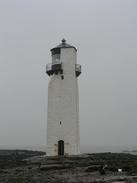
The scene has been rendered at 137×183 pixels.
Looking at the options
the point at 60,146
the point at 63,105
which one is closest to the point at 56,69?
the point at 63,105

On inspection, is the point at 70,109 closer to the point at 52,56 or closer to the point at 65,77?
the point at 65,77

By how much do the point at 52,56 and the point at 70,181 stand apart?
1893 centimetres

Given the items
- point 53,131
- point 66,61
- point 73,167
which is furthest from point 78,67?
point 73,167

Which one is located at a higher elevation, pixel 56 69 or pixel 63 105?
pixel 56 69

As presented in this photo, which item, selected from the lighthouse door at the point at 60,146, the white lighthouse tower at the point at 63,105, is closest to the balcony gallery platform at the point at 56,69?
the white lighthouse tower at the point at 63,105

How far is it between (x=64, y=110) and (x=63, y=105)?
17.7 inches

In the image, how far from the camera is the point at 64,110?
2988cm

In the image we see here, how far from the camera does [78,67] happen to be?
104ft

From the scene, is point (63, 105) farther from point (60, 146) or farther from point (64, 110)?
point (60, 146)

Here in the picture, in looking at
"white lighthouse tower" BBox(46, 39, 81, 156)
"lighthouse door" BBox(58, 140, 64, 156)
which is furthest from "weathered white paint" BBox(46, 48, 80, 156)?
"lighthouse door" BBox(58, 140, 64, 156)

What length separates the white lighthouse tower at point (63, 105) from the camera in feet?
96.8

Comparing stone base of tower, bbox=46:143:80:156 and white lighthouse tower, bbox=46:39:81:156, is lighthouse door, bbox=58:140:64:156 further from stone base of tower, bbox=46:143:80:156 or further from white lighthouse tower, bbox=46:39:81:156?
Answer: stone base of tower, bbox=46:143:80:156

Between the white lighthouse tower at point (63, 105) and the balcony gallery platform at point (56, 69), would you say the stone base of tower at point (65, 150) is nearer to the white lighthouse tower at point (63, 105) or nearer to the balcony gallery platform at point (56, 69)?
the white lighthouse tower at point (63, 105)

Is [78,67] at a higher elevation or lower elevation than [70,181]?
higher
